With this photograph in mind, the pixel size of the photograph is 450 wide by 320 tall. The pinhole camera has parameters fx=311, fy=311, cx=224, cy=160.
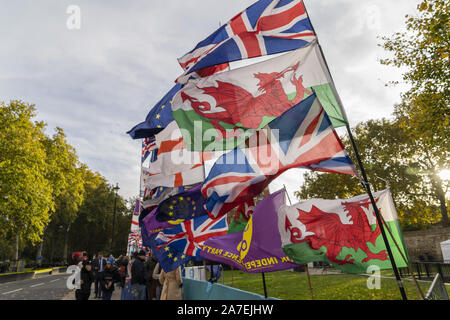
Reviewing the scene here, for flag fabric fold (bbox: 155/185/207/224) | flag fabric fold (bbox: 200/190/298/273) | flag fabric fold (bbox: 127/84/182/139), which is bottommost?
flag fabric fold (bbox: 200/190/298/273)

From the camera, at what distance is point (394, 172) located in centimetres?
2927

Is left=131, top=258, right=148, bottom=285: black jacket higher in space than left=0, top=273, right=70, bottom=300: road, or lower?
higher

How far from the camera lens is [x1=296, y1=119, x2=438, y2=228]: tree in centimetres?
2795

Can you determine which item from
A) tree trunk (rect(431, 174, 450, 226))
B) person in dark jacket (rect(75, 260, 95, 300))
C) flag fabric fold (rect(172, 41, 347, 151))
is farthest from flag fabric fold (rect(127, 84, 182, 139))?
tree trunk (rect(431, 174, 450, 226))

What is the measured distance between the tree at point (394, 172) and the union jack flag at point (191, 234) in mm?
22554

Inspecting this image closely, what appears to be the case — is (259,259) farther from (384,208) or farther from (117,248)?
(117,248)

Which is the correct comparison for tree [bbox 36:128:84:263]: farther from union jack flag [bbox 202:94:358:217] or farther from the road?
union jack flag [bbox 202:94:358:217]

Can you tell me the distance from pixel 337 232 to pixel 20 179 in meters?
23.0

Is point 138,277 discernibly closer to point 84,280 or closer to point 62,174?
point 84,280

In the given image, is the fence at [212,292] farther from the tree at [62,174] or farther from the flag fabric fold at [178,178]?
the tree at [62,174]

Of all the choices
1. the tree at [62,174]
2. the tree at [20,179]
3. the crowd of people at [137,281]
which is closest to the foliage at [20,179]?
the tree at [20,179]

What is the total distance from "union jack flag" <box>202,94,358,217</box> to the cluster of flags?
0.01 meters
